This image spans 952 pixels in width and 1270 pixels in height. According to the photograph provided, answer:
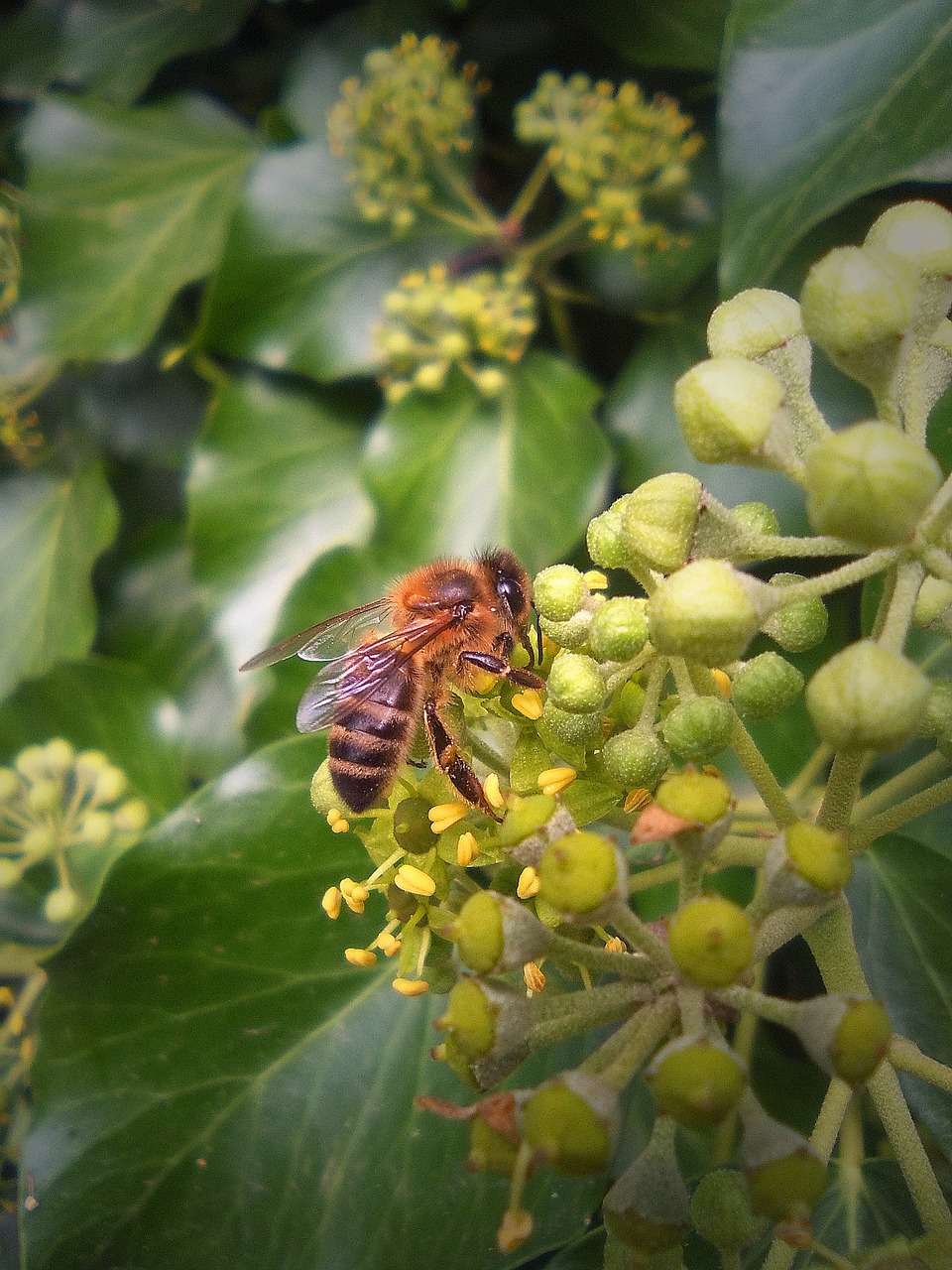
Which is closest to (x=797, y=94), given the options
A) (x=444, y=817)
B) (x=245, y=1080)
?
(x=444, y=817)

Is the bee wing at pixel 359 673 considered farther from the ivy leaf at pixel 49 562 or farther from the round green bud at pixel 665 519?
the ivy leaf at pixel 49 562

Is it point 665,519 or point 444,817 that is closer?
point 665,519

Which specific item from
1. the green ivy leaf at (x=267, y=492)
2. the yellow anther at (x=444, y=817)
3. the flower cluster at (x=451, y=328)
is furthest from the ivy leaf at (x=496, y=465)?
the yellow anther at (x=444, y=817)

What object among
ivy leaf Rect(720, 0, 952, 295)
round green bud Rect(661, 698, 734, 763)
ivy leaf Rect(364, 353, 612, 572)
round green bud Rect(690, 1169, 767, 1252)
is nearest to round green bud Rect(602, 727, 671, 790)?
round green bud Rect(661, 698, 734, 763)

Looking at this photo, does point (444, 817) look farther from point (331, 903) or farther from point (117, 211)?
point (117, 211)

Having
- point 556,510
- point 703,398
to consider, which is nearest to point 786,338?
point 703,398

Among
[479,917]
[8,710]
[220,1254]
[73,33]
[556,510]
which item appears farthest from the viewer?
[73,33]

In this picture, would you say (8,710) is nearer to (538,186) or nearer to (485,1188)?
(485,1188)
